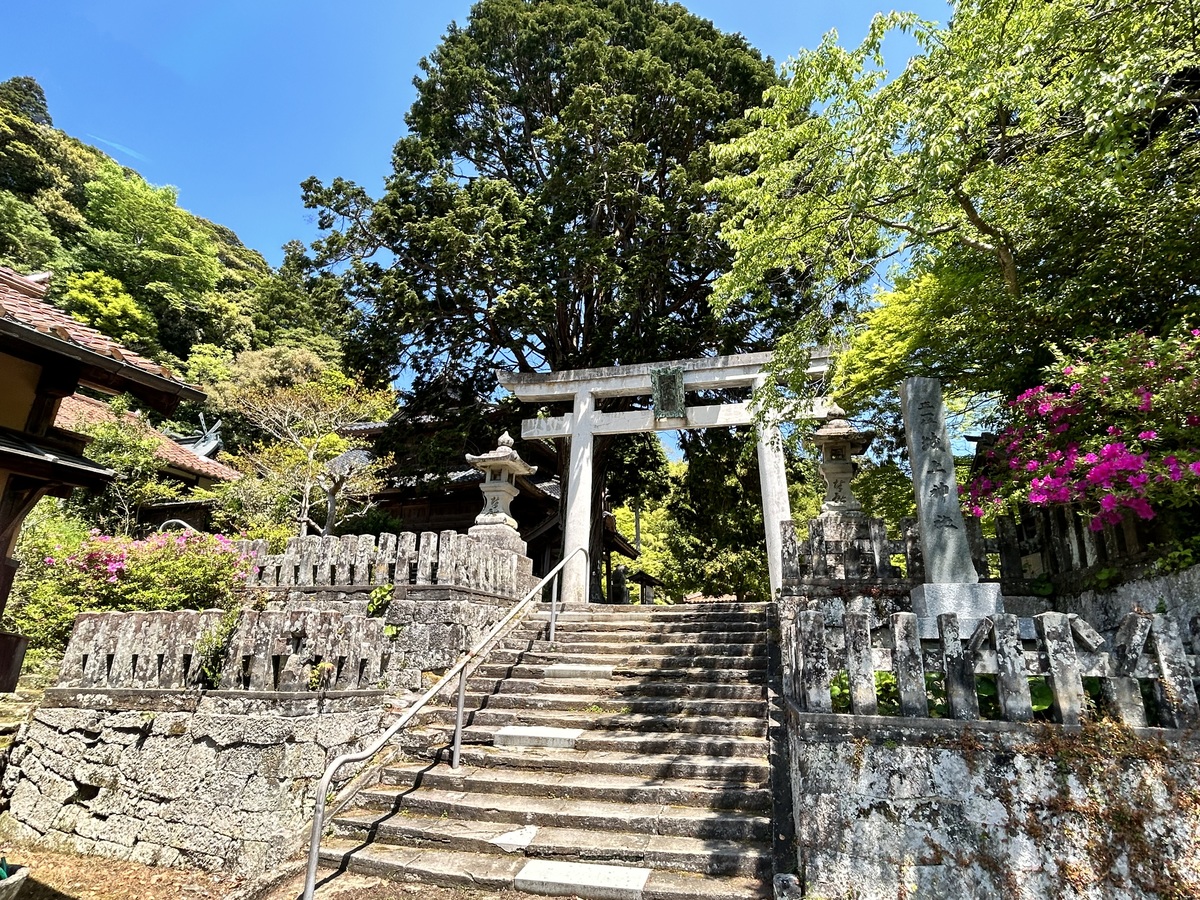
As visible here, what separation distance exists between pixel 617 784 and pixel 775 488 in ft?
25.2

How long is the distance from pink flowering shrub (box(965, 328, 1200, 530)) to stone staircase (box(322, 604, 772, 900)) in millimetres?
3326

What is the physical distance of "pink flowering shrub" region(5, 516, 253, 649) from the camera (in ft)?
25.0

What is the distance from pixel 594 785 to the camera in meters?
4.86

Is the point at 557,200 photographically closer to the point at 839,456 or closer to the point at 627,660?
the point at 839,456

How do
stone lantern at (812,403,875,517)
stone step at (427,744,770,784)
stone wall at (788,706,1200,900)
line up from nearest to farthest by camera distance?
stone wall at (788,706,1200,900) → stone step at (427,744,770,784) → stone lantern at (812,403,875,517)

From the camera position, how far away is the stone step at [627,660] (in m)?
6.88

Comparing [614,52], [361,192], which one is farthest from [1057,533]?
[361,192]

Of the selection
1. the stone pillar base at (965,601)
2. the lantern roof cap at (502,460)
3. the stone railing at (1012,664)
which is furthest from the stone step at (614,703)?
the lantern roof cap at (502,460)

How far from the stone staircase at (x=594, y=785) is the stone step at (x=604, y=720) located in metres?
0.01

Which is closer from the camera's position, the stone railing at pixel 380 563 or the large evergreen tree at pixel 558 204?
the stone railing at pixel 380 563

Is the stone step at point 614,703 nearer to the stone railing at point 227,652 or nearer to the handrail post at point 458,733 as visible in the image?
the handrail post at point 458,733

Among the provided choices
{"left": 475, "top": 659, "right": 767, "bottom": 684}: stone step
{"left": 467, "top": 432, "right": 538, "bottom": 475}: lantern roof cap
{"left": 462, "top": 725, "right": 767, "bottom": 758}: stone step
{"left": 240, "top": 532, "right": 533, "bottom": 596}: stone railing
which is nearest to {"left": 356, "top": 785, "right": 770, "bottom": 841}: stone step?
{"left": 462, "top": 725, "right": 767, "bottom": 758}: stone step

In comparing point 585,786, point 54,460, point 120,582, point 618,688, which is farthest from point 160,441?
point 585,786

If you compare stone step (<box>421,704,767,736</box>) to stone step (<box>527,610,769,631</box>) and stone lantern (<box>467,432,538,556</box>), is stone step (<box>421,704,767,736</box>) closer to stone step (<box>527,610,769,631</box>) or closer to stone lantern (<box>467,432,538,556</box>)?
stone step (<box>527,610,769,631</box>)
